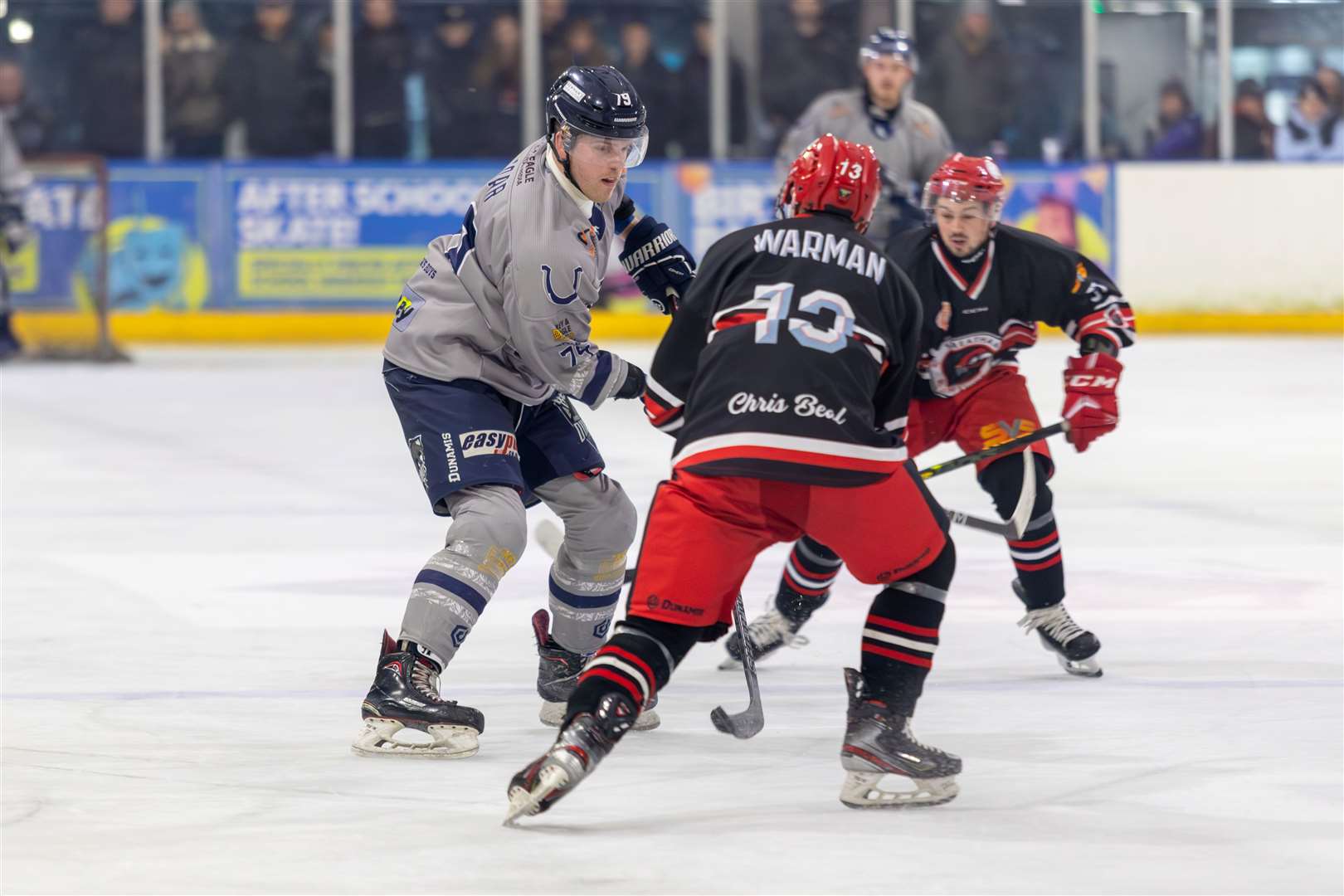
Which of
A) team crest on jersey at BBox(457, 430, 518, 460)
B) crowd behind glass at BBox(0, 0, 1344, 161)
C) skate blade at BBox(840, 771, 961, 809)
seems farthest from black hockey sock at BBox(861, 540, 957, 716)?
crowd behind glass at BBox(0, 0, 1344, 161)

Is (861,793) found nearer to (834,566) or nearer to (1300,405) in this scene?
(834,566)

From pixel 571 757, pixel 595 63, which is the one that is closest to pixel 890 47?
pixel 571 757

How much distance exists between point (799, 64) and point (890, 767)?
427 inches

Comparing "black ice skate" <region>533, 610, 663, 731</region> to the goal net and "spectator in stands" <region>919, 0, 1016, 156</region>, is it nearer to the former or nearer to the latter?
the goal net

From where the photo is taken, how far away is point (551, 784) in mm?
3045

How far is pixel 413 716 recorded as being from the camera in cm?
361

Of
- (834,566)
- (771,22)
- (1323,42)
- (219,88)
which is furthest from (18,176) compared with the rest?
(834,566)

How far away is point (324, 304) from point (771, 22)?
337cm

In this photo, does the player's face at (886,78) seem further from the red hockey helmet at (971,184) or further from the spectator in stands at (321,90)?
the spectator in stands at (321,90)

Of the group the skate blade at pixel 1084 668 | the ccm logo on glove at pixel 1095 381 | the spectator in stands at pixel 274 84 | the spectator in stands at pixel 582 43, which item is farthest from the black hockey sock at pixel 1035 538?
the spectator in stands at pixel 274 84

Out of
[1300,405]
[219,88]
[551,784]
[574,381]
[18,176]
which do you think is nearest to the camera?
[551,784]

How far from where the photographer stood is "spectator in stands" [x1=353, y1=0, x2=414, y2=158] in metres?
13.5

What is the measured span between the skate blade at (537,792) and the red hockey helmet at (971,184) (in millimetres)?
1834

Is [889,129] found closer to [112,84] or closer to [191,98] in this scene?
[191,98]
